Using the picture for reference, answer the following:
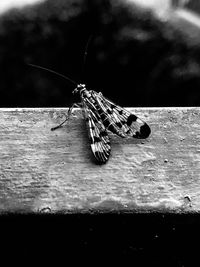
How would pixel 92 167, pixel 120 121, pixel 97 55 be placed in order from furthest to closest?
pixel 97 55 → pixel 120 121 → pixel 92 167

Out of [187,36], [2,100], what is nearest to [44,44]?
[2,100]

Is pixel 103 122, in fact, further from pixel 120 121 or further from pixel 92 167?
pixel 92 167

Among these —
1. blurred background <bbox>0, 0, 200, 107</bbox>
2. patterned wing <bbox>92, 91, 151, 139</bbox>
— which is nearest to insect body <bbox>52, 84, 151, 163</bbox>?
patterned wing <bbox>92, 91, 151, 139</bbox>

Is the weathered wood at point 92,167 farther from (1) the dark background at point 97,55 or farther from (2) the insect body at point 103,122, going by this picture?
(1) the dark background at point 97,55

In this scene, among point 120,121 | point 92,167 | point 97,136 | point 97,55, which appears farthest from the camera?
point 97,55

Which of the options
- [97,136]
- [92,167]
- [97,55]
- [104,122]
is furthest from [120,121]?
[97,55]

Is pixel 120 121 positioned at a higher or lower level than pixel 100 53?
higher

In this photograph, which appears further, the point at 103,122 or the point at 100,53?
the point at 100,53
